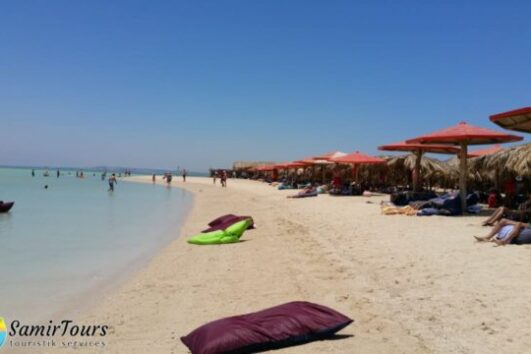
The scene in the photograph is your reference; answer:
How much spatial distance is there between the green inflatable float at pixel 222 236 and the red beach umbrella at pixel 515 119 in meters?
5.49

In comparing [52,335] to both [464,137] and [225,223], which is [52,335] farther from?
[464,137]

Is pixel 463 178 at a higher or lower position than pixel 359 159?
lower

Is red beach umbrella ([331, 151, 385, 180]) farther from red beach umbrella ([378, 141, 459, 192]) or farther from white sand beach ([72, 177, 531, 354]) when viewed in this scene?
white sand beach ([72, 177, 531, 354])

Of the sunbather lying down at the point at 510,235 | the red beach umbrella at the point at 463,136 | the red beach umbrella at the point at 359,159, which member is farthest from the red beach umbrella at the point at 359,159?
the sunbather lying down at the point at 510,235

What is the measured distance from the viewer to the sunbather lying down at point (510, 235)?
6.59 metres

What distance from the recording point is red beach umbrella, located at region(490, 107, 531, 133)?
306 inches

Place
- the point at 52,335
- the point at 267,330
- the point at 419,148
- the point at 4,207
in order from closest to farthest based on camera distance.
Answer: the point at 267,330
the point at 52,335
the point at 419,148
the point at 4,207

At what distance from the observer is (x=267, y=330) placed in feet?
11.8

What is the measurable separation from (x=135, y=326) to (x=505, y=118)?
7.51m

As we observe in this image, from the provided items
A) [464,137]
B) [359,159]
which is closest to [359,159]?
[359,159]

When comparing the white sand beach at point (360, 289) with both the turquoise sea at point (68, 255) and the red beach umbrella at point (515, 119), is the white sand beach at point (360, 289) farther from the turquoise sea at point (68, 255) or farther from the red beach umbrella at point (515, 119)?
the red beach umbrella at point (515, 119)

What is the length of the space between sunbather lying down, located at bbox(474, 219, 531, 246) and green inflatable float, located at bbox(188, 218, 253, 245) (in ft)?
15.2

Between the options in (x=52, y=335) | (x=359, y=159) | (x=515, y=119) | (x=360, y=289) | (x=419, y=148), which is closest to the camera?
(x=52, y=335)

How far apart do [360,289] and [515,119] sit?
218 inches
